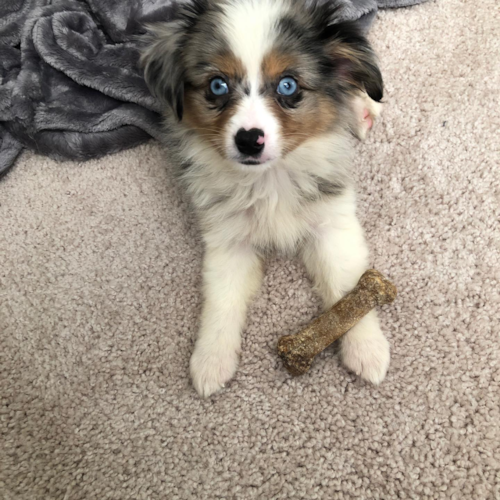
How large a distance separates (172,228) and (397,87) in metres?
1.48

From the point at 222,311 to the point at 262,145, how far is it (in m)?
0.72

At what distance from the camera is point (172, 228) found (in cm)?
232

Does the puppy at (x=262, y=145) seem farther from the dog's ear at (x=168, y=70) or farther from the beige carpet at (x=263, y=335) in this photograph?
the beige carpet at (x=263, y=335)

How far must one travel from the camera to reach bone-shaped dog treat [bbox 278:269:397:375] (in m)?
1.71

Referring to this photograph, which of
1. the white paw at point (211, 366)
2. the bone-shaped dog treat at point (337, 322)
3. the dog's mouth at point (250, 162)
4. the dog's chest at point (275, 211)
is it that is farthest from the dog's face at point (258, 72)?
the white paw at point (211, 366)

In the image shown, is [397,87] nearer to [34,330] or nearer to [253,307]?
[253,307]

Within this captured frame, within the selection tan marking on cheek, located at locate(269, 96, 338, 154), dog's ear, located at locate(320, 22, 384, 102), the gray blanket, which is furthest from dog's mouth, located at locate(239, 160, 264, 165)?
the gray blanket

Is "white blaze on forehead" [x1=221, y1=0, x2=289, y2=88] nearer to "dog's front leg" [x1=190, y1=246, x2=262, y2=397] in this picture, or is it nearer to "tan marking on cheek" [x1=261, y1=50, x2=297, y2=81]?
"tan marking on cheek" [x1=261, y1=50, x2=297, y2=81]

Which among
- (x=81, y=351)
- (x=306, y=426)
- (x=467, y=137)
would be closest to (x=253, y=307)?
(x=306, y=426)

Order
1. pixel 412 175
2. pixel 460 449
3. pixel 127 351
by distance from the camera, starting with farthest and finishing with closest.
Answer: pixel 412 175 → pixel 127 351 → pixel 460 449

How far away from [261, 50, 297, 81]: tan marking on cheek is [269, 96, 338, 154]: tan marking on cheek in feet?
0.29

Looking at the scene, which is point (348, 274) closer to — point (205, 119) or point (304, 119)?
point (304, 119)

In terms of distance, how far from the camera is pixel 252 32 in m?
1.63

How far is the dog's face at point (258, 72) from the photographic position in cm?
162
